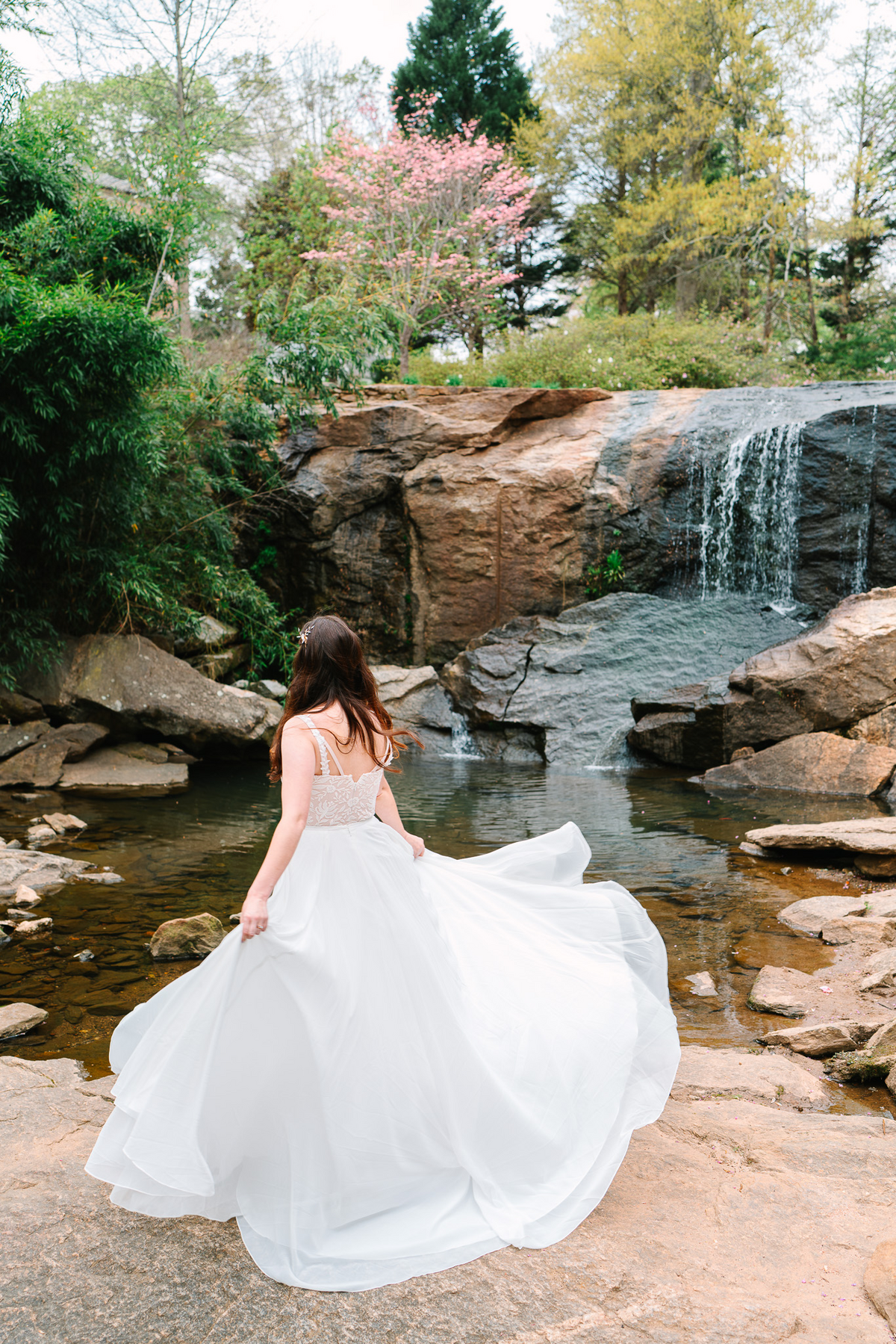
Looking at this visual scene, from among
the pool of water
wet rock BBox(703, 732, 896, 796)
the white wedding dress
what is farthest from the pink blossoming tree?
the white wedding dress

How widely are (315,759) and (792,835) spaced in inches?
207

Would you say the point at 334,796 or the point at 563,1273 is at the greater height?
the point at 334,796

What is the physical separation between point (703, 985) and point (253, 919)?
3.07m

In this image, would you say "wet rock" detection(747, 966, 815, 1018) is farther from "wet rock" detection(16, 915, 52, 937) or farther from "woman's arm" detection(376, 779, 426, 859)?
"wet rock" detection(16, 915, 52, 937)

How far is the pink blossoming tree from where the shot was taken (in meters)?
18.9

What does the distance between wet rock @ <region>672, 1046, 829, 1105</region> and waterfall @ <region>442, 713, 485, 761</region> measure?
9.32 meters

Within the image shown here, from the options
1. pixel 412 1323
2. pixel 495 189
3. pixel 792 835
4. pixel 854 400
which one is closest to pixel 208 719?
pixel 792 835

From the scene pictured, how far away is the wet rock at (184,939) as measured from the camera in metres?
5.14

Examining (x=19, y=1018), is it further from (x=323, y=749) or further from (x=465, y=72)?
(x=465, y=72)

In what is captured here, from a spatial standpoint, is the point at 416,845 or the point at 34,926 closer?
the point at 416,845

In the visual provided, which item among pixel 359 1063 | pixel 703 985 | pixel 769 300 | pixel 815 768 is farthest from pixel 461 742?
pixel 769 300

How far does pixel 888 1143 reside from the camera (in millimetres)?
2732

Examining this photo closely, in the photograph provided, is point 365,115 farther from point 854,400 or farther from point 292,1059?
point 292,1059

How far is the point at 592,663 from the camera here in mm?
13281
